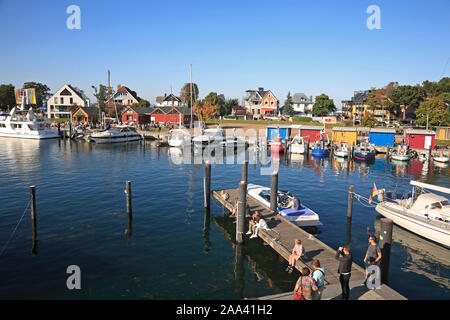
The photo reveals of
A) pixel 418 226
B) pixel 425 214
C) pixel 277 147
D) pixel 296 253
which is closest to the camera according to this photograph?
pixel 296 253

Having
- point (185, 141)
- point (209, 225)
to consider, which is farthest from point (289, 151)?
point (209, 225)

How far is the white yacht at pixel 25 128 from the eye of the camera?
244 feet

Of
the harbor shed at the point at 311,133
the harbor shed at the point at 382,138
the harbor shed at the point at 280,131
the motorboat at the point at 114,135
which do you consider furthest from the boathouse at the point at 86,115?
the harbor shed at the point at 382,138

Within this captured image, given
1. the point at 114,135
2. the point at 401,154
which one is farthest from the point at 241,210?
the point at 114,135

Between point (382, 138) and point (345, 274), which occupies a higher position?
point (382, 138)

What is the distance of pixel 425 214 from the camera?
65.8 ft

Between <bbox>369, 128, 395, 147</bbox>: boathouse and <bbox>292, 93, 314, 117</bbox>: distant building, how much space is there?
6730cm

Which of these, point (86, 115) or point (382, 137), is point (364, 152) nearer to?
point (382, 137)

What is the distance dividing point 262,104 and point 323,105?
23747 millimetres

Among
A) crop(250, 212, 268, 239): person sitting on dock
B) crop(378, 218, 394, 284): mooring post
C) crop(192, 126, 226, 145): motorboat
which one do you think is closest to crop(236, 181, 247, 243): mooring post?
crop(250, 212, 268, 239): person sitting on dock

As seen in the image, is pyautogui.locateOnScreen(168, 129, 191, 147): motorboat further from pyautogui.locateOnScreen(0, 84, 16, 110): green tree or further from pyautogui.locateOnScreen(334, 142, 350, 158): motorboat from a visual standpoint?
pyautogui.locateOnScreen(0, 84, 16, 110): green tree

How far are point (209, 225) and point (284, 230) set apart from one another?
19.4 feet
